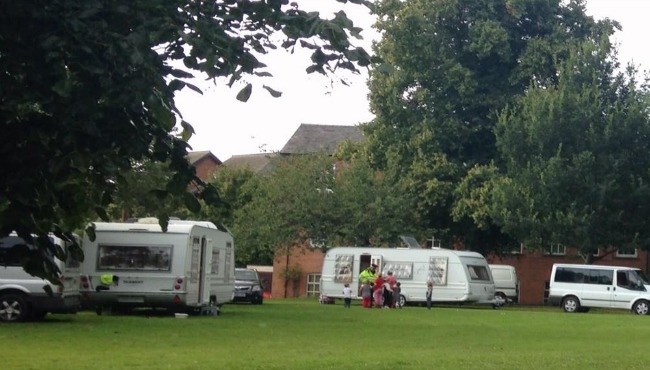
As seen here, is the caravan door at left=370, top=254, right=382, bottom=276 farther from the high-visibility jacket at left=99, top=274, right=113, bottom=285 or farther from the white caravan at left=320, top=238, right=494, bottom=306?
the high-visibility jacket at left=99, top=274, right=113, bottom=285

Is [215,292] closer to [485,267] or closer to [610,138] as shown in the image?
[485,267]

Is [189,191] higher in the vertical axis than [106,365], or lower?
higher

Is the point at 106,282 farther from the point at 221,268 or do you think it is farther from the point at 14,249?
the point at 14,249

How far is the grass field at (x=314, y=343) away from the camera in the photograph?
1623 cm

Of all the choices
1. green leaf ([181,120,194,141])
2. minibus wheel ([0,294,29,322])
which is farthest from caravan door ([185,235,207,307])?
green leaf ([181,120,194,141])

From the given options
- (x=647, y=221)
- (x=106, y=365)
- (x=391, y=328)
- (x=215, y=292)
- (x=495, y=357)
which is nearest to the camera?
(x=106, y=365)

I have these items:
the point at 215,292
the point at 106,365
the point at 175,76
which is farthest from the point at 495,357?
the point at 215,292

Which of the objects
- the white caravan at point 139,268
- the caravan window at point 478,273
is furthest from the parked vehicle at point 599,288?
the white caravan at point 139,268

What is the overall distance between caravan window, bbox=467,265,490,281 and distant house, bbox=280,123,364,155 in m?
29.7

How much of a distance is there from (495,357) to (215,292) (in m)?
17.6

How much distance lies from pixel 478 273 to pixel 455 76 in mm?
10958

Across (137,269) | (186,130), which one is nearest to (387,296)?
(137,269)

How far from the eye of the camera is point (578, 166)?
2042 inches

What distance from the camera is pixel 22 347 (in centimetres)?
1889
